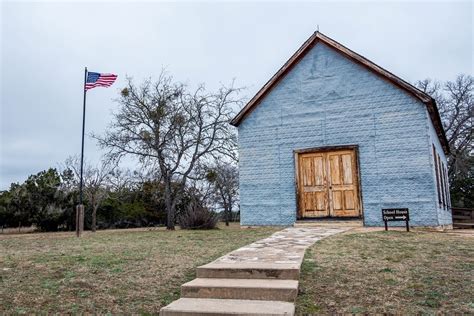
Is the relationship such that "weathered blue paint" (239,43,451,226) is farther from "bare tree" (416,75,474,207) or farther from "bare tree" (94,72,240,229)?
"bare tree" (416,75,474,207)

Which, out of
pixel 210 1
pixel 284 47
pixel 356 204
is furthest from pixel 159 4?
pixel 284 47

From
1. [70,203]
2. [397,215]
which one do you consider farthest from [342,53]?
[70,203]

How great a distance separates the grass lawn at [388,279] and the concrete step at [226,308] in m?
0.33

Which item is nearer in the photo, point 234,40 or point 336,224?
point 336,224

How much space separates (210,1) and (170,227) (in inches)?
369

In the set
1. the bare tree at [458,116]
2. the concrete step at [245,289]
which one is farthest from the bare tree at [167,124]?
the bare tree at [458,116]

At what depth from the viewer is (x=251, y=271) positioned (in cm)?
561

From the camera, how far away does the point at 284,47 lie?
25359 millimetres

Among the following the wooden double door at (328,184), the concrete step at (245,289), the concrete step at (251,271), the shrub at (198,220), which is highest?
the wooden double door at (328,184)

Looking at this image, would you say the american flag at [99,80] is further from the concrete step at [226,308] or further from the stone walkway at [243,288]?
the concrete step at [226,308]

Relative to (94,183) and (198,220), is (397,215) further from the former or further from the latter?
Answer: (94,183)

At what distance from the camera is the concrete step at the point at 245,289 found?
4.82 meters

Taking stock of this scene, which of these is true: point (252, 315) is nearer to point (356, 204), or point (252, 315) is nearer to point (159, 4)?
point (356, 204)

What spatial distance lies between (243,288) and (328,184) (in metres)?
8.68
